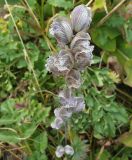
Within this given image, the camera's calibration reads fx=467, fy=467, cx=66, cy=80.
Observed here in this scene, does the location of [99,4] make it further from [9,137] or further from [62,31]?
[62,31]

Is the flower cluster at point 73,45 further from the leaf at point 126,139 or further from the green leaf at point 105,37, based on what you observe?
the green leaf at point 105,37

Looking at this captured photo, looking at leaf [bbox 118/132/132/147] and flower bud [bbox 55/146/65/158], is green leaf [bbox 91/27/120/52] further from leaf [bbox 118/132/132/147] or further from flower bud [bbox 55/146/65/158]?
flower bud [bbox 55/146/65/158]

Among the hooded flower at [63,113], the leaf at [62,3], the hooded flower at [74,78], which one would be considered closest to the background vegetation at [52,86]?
the leaf at [62,3]

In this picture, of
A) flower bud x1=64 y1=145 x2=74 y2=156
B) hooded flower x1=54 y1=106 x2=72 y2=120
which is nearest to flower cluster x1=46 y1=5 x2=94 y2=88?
hooded flower x1=54 y1=106 x2=72 y2=120

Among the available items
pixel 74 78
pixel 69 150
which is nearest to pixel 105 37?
pixel 69 150

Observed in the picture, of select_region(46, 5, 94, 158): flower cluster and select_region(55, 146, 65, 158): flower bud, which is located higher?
select_region(46, 5, 94, 158): flower cluster

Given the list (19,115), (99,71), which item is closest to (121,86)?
(99,71)
